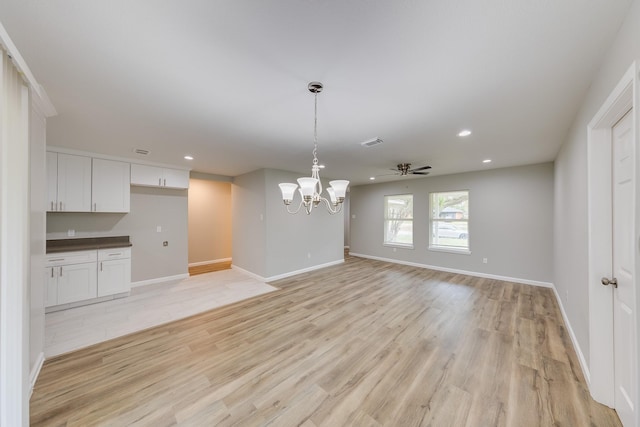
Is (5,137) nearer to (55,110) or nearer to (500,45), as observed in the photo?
(55,110)

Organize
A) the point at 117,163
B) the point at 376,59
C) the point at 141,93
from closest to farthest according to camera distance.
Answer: the point at 376,59
the point at 141,93
the point at 117,163

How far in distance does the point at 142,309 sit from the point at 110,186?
228cm

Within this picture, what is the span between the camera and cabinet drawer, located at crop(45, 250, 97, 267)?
329 centimetres

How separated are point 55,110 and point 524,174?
7389 millimetres

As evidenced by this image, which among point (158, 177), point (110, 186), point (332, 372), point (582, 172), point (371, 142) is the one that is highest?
point (371, 142)

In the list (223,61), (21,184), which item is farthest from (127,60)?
(21,184)

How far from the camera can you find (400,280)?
491 centimetres

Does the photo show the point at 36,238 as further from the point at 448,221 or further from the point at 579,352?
the point at 448,221

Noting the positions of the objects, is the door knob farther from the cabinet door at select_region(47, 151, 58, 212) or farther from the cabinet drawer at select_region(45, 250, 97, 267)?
the cabinet door at select_region(47, 151, 58, 212)

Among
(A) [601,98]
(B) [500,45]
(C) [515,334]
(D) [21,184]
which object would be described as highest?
(B) [500,45]

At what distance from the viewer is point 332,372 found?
2.07 meters

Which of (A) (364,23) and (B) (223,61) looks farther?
(B) (223,61)

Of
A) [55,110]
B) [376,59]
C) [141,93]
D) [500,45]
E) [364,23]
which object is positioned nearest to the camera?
[364,23]

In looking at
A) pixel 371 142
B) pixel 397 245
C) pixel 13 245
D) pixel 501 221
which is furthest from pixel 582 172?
pixel 397 245
